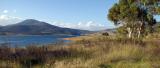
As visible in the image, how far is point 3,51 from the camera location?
11.1 m

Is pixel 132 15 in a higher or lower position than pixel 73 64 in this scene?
higher

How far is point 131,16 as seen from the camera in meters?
40.2

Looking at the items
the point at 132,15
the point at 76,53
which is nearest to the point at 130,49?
the point at 76,53

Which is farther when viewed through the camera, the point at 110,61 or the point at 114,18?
the point at 114,18

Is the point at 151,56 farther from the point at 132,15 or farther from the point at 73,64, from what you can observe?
the point at 132,15

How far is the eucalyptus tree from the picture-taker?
38531 millimetres

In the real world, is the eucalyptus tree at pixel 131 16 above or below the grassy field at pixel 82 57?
above

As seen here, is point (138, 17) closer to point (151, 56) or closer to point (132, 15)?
point (132, 15)

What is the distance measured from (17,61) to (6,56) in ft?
2.49

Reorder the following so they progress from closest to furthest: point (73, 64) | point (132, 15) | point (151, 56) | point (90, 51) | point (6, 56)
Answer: point (73, 64) < point (6, 56) < point (151, 56) < point (90, 51) < point (132, 15)

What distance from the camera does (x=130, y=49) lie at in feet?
41.7

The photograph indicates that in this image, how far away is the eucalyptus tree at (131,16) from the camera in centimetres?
3853

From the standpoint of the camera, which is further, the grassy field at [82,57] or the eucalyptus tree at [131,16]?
the eucalyptus tree at [131,16]

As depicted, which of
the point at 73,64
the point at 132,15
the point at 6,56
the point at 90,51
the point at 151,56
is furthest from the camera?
the point at 132,15
